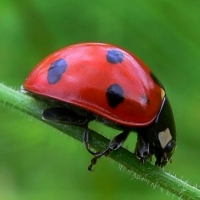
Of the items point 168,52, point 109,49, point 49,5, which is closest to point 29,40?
point 49,5

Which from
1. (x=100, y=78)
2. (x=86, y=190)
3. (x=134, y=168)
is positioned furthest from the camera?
(x=86, y=190)

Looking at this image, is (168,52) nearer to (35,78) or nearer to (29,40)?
(29,40)

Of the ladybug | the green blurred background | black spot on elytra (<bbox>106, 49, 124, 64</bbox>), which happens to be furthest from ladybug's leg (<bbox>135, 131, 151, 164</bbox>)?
the green blurred background

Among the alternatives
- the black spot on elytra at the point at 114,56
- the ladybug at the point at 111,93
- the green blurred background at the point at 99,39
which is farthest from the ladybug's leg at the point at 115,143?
the green blurred background at the point at 99,39

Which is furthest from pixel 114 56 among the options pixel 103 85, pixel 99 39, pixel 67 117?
pixel 99 39

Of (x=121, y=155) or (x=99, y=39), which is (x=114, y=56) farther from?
(x=99, y=39)

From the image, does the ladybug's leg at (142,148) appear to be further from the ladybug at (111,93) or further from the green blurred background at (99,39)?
the green blurred background at (99,39)

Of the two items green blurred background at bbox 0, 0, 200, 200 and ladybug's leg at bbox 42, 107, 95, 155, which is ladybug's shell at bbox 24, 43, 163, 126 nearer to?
ladybug's leg at bbox 42, 107, 95, 155
